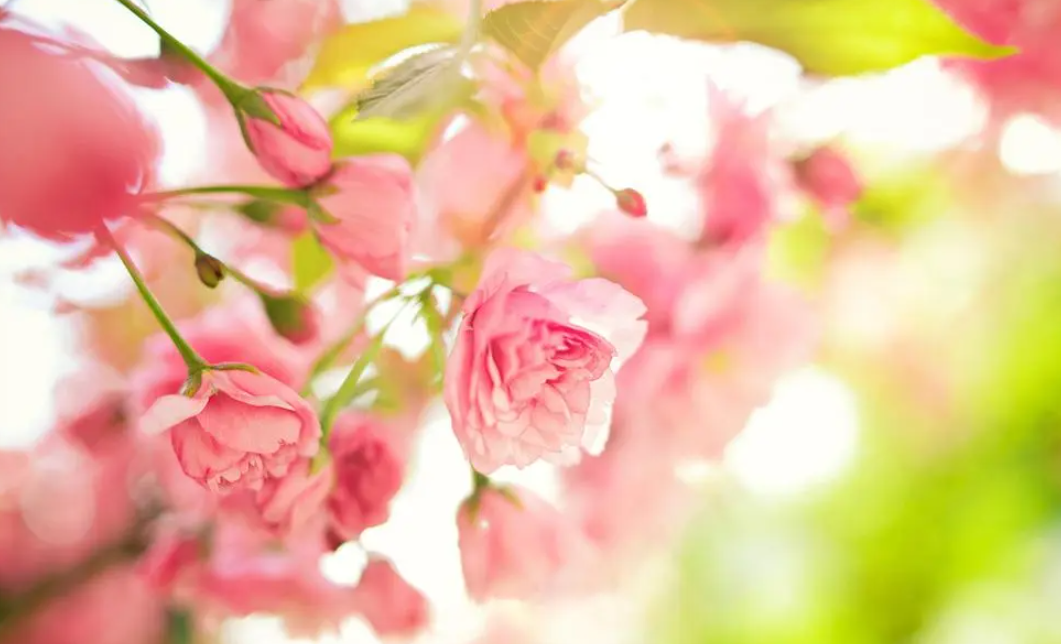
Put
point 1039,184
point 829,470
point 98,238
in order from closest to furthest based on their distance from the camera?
point 98,238 → point 1039,184 → point 829,470

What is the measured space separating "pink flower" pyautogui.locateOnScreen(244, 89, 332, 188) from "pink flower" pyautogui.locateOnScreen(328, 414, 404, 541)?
79mm

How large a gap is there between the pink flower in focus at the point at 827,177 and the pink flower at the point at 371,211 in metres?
0.20

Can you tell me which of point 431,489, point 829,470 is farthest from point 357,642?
point 829,470

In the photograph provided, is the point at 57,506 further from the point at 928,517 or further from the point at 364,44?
the point at 928,517

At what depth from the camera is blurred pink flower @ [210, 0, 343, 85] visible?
0.30m

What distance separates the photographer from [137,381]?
263 mm

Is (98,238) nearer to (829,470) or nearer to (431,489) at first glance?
(431,489)

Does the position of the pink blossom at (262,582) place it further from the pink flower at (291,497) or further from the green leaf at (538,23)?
the green leaf at (538,23)

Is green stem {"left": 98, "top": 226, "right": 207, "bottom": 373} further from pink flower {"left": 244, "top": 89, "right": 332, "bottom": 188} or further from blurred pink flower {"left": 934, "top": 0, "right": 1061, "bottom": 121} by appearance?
blurred pink flower {"left": 934, "top": 0, "right": 1061, "bottom": 121}

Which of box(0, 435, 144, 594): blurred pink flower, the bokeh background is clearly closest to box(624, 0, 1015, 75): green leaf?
the bokeh background

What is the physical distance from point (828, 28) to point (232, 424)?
223mm

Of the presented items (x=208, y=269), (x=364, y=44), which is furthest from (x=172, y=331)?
(x=364, y=44)

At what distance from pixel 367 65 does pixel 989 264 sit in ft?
1.52

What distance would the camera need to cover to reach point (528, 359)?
223 mm
